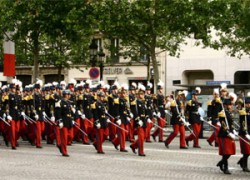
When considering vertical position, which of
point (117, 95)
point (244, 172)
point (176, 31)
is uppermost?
point (176, 31)

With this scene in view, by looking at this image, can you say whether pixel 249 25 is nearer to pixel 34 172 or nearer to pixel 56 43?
pixel 56 43

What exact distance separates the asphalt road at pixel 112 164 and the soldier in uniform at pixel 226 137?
1.05 feet

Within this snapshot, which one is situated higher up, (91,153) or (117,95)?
(117,95)

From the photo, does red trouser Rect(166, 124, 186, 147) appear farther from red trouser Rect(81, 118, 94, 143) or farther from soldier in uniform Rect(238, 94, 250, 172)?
soldier in uniform Rect(238, 94, 250, 172)

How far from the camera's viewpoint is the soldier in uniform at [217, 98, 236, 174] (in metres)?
15.2

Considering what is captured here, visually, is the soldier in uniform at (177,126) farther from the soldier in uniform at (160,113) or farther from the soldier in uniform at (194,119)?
the soldier in uniform at (160,113)

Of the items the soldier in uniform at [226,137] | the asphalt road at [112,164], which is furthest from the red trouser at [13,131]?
the soldier in uniform at [226,137]

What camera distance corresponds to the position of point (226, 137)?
1527 centimetres

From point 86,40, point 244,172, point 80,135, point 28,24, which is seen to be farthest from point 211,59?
point 244,172

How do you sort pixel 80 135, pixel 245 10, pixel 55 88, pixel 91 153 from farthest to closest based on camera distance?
pixel 245 10, pixel 80 135, pixel 55 88, pixel 91 153

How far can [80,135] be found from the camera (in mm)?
24016

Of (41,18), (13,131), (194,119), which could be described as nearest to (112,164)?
(13,131)

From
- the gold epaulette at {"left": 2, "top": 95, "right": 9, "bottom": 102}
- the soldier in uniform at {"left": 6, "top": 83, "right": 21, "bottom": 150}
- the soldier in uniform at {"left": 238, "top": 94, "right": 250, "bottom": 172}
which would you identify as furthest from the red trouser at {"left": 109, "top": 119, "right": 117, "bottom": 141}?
the soldier in uniform at {"left": 238, "top": 94, "right": 250, "bottom": 172}

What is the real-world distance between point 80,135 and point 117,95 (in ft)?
12.6
